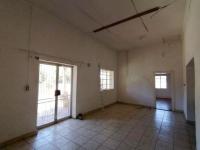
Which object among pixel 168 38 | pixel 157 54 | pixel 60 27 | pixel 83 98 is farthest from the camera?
pixel 157 54

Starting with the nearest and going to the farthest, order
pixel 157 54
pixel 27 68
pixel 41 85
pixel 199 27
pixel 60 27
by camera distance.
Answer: pixel 199 27 < pixel 27 68 < pixel 41 85 < pixel 60 27 < pixel 157 54

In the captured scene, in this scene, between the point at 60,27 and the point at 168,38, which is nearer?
the point at 60,27

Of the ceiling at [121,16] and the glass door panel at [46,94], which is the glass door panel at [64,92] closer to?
the glass door panel at [46,94]

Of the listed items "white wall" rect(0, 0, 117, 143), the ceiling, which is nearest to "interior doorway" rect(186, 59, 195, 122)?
the ceiling

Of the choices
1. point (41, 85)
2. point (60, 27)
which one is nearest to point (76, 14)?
point (60, 27)

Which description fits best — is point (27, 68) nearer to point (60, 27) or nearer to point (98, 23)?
point (60, 27)

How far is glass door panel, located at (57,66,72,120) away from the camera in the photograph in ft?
13.7

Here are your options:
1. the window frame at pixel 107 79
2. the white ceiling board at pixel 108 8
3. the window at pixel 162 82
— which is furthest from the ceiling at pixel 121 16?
the window at pixel 162 82

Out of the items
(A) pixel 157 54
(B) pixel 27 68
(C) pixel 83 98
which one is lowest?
(C) pixel 83 98

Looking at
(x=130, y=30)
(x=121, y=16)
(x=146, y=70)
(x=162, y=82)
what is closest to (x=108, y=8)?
(x=121, y=16)

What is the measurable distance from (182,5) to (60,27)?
3.71m

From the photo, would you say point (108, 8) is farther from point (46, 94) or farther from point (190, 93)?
point (190, 93)

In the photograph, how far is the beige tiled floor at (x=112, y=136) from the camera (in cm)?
262

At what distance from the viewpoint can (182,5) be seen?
10.4 feet
